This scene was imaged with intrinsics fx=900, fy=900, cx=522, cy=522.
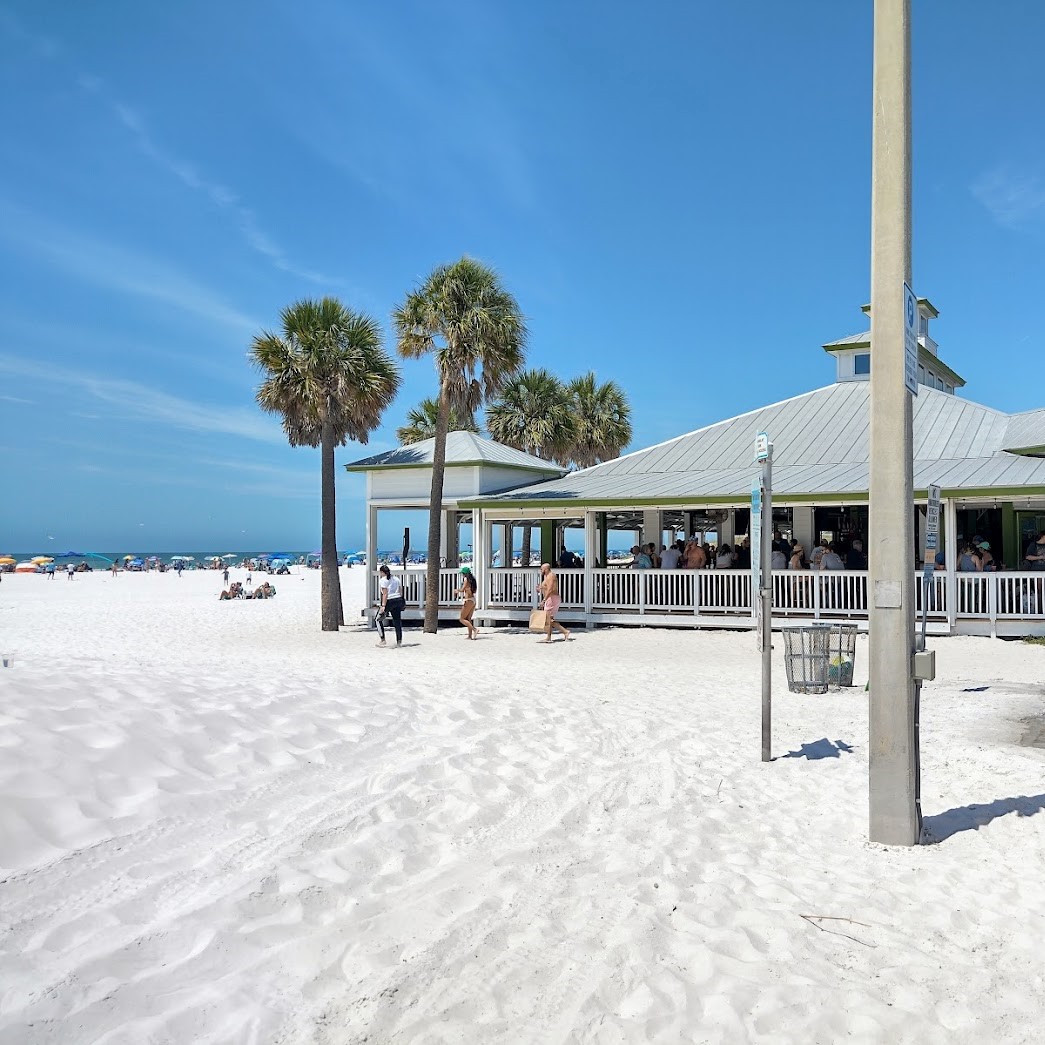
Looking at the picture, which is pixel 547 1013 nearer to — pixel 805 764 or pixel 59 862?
pixel 59 862

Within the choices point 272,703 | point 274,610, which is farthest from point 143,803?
point 274,610

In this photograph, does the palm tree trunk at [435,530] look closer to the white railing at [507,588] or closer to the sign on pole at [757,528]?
the white railing at [507,588]

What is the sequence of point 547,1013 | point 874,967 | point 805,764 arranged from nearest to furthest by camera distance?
1. point 547,1013
2. point 874,967
3. point 805,764

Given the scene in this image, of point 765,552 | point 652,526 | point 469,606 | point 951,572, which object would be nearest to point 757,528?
point 765,552

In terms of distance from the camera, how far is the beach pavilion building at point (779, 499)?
683 inches

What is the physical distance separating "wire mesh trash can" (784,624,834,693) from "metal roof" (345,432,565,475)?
11927 mm

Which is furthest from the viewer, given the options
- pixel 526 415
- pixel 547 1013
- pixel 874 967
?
pixel 526 415

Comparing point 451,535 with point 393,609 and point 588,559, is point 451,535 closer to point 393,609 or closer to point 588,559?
point 588,559

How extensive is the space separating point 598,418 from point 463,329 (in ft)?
63.7

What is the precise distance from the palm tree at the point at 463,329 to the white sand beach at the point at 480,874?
11156 mm

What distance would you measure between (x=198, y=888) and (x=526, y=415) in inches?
1209

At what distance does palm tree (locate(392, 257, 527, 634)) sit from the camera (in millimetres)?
18688

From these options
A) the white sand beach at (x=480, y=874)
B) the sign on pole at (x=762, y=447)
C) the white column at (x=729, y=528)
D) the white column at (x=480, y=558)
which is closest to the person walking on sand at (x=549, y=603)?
the white column at (x=480, y=558)

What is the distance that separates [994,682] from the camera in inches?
455
